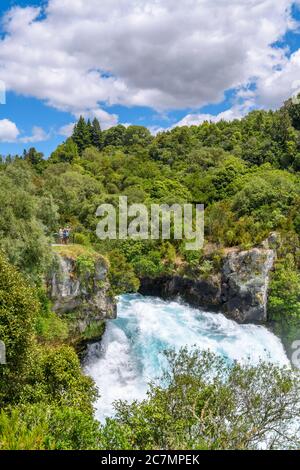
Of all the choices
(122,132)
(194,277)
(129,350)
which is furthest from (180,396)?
(122,132)

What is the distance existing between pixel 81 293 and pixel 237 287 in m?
10.8

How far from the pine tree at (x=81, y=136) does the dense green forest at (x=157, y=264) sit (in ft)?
0.86

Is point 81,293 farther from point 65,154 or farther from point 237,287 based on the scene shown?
point 65,154

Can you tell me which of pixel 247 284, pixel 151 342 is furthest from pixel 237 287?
pixel 151 342

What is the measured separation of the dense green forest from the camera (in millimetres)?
8523

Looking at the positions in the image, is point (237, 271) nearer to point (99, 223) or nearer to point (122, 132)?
point (99, 223)

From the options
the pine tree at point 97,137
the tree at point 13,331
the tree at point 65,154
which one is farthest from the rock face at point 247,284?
the pine tree at point 97,137

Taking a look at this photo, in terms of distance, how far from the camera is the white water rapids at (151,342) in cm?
1706

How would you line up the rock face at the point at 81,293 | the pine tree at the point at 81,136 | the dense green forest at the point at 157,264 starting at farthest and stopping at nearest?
1. the pine tree at the point at 81,136
2. the rock face at the point at 81,293
3. the dense green forest at the point at 157,264

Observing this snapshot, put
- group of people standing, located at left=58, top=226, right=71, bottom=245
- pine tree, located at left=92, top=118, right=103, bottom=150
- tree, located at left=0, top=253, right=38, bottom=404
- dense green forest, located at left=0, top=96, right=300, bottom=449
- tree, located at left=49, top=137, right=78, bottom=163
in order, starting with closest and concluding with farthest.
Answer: dense green forest, located at left=0, top=96, right=300, bottom=449 → tree, located at left=0, top=253, right=38, bottom=404 → group of people standing, located at left=58, top=226, right=71, bottom=245 → tree, located at left=49, top=137, right=78, bottom=163 → pine tree, located at left=92, top=118, right=103, bottom=150

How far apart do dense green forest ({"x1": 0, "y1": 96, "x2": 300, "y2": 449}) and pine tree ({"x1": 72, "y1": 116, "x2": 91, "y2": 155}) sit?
26cm

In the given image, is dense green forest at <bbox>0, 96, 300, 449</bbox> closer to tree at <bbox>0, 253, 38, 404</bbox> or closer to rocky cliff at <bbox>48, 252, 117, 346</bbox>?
tree at <bbox>0, 253, 38, 404</bbox>

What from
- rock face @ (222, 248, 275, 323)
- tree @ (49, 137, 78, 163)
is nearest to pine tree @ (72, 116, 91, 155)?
tree @ (49, 137, 78, 163)

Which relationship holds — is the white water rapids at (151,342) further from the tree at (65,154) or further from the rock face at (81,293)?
the tree at (65,154)
